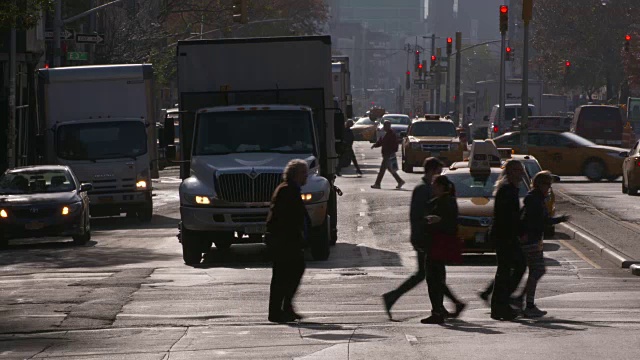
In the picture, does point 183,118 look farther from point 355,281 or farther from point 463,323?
point 463,323

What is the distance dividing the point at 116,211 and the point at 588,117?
35.3 metres

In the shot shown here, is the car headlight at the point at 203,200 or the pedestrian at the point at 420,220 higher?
the pedestrian at the point at 420,220

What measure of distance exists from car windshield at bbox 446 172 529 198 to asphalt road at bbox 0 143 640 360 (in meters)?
1.03

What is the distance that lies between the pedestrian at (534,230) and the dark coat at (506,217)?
0.19 metres

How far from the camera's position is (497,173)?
24203 mm

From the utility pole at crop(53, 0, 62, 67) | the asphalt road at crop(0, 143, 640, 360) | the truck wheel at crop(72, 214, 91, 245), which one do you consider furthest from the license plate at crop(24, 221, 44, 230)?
the utility pole at crop(53, 0, 62, 67)

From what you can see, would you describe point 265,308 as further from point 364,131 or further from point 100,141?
point 364,131

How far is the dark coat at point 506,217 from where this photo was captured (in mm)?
15438

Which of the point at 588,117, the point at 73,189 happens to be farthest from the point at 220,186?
the point at 588,117

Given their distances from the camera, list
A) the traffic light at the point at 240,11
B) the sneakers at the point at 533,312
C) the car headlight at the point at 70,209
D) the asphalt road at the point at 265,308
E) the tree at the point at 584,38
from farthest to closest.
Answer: the tree at the point at 584,38 < the traffic light at the point at 240,11 < the car headlight at the point at 70,209 < the sneakers at the point at 533,312 < the asphalt road at the point at 265,308

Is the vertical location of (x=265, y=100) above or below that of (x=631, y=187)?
above

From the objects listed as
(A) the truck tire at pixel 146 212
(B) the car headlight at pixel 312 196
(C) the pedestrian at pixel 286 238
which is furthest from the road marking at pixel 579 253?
(A) the truck tire at pixel 146 212

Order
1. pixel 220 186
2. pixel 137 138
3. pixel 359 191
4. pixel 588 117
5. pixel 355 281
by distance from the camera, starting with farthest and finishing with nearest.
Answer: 1. pixel 588 117
2. pixel 359 191
3. pixel 137 138
4. pixel 220 186
5. pixel 355 281

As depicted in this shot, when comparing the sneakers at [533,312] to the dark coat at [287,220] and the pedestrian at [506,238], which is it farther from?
the dark coat at [287,220]
